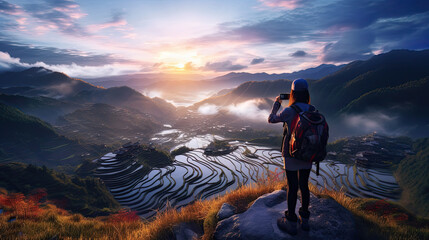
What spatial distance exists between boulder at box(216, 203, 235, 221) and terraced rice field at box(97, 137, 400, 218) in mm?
19694

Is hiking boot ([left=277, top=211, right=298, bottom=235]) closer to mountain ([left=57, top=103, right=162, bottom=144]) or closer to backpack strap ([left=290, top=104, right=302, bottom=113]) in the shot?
backpack strap ([left=290, top=104, right=302, bottom=113])

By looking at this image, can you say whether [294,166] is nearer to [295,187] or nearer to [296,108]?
[295,187]

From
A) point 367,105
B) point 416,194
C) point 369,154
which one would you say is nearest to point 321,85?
point 367,105

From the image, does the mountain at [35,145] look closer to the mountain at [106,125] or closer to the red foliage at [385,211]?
the mountain at [106,125]

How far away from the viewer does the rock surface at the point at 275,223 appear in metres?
3.52

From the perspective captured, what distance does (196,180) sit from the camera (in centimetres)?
3341

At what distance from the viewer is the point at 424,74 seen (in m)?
122

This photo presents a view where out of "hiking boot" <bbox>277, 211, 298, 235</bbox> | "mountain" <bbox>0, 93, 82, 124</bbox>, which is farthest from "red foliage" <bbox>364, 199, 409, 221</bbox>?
"mountain" <bbox>0, 93, 82, 124</bbox>

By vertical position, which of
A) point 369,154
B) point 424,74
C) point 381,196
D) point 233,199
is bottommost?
point 381,196

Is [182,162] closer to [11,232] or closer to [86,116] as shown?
[11,232]

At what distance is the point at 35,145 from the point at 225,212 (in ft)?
340

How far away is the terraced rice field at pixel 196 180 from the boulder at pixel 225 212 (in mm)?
19694

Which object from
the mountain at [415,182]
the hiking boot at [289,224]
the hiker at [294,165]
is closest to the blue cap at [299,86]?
the hiker at [294,165]

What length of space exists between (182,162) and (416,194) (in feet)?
147
